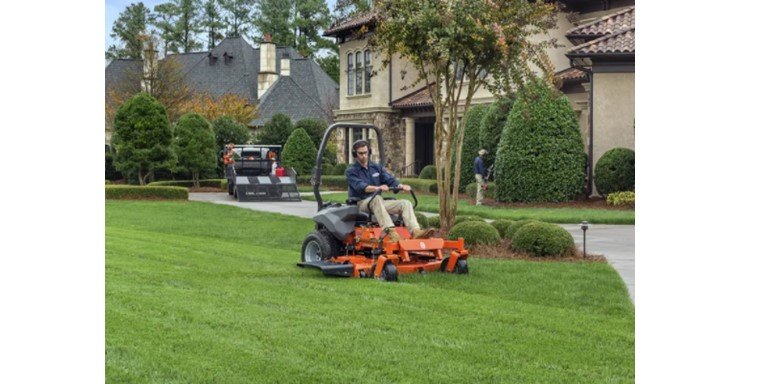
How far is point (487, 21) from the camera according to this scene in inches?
440

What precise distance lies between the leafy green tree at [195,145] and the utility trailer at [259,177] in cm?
215

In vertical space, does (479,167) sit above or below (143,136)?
below

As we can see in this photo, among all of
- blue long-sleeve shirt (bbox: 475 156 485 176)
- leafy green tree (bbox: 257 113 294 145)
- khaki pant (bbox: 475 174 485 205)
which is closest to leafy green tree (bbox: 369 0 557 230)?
khaki pant (bbox: 475 174 485 205)

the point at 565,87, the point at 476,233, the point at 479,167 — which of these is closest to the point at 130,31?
the point at 565,87

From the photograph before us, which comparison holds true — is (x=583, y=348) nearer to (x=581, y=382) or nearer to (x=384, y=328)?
(x=581, y=382)

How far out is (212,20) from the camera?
26.4 m

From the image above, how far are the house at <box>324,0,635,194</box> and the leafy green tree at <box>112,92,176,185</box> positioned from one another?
5.34m

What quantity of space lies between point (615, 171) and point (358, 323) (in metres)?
12.6

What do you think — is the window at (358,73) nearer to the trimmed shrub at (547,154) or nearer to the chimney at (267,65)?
the chimney at (267,65)

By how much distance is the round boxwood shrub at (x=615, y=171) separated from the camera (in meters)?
17.8

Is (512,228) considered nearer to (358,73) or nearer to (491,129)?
(491,129)

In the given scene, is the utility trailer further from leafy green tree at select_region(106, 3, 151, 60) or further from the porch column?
leafy green tree at select_region(106, 3, 151, 60)
